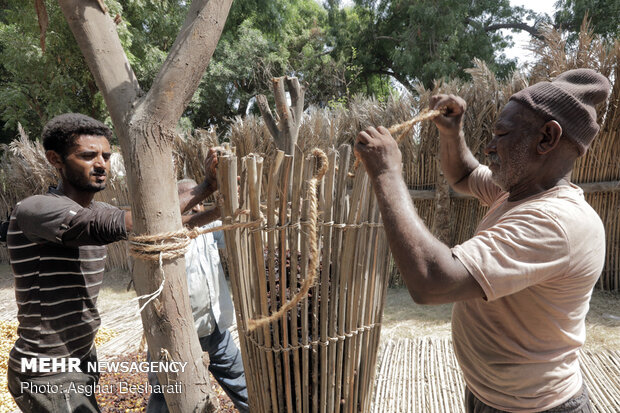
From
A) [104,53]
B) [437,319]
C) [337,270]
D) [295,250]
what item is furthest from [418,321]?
[104,53]

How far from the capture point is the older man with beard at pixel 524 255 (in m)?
1.01

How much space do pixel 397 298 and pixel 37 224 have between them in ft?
14.9

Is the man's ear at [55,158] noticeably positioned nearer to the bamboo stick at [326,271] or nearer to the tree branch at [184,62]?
the tree branch at [184,62]

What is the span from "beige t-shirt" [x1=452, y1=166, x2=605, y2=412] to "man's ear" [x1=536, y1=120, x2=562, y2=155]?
0.44 feet

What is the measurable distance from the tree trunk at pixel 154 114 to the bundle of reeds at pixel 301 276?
22cm

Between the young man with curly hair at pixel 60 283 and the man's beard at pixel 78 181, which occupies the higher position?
the man's beard at pixel 78 181

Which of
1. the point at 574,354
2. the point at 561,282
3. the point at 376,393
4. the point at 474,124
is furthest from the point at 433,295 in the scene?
the point at 474,124

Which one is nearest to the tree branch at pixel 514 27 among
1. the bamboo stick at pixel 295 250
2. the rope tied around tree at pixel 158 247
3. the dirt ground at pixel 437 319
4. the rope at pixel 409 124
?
the dirt ground at pixel 437 319

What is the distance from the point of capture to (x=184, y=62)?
1.17 m

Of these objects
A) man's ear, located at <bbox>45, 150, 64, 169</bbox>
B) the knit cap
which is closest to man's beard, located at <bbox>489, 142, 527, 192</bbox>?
the knit cap

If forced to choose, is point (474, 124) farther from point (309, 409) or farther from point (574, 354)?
point (309, 409)

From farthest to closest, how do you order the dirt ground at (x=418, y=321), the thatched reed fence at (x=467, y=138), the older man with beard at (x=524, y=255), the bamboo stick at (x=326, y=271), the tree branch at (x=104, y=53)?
the thatched reed fence at (x=467, y=138)
the dirt ground at (x=418, y=321)
the bamboo stick at (x=326, y=271)
the tree branch at (x=104, y=53)
the older man with beard at (x=524, y=255)

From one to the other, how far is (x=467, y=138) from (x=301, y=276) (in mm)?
4028

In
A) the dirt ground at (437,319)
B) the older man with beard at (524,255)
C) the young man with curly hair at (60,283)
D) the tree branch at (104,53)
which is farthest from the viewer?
the dirt ground at (437,319)
